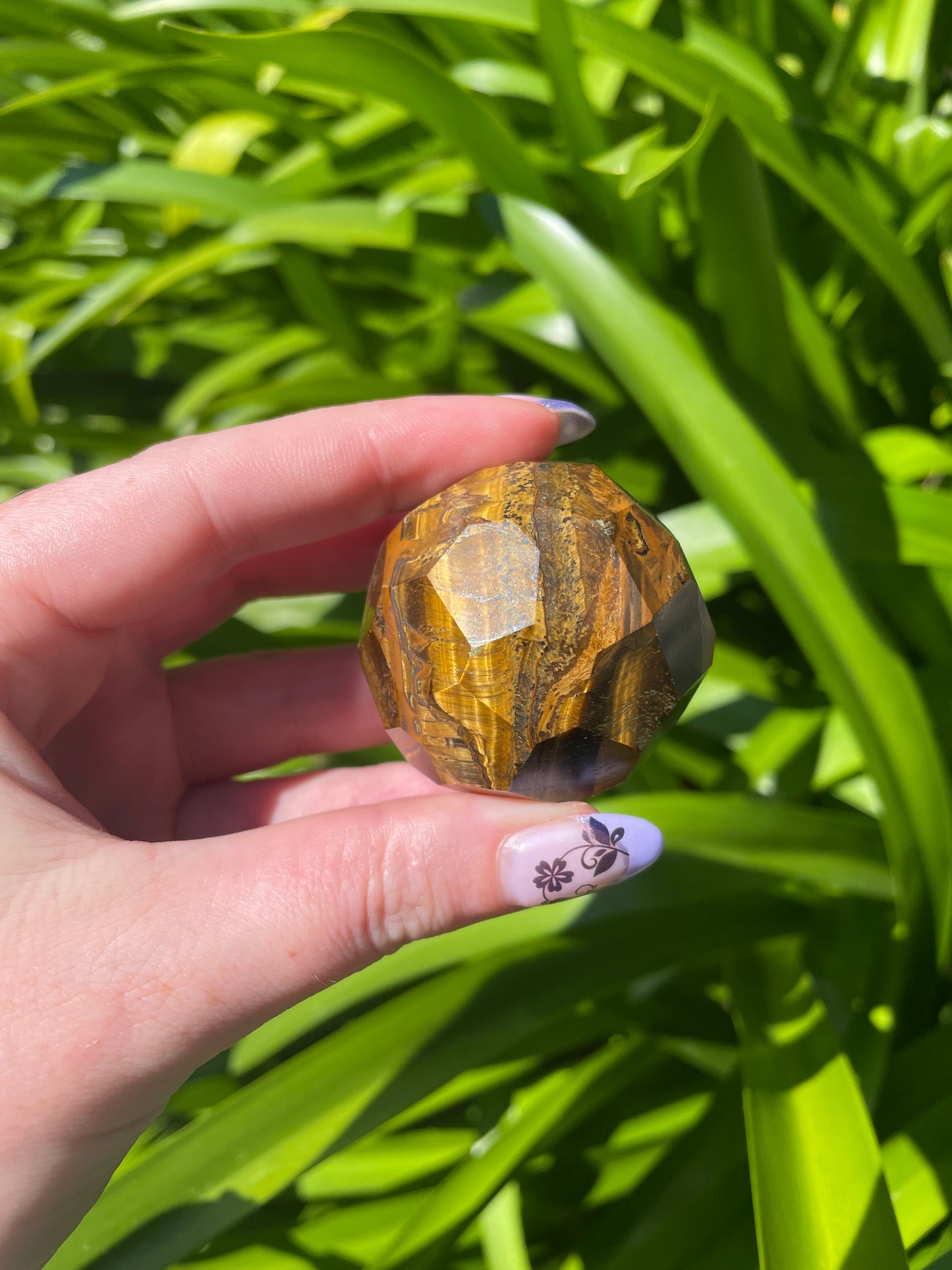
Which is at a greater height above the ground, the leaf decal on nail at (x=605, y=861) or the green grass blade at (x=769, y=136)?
the green grass blade at (x=769, y=136)

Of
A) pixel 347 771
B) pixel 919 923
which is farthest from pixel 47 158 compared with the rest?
pixel 919 923


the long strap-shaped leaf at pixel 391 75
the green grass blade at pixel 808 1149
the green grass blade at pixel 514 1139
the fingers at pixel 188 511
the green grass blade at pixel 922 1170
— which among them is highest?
the long strap-shaped leaf at pixel 391 75

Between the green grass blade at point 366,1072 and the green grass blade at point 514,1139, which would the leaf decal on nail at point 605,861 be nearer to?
the green grass blade at point 366,1072

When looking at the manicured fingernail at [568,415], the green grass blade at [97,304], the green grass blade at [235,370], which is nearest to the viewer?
the manicured fingernail at [568,415]

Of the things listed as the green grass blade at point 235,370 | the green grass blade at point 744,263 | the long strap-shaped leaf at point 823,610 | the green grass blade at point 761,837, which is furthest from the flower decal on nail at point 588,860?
the green grass blade at point 235,370

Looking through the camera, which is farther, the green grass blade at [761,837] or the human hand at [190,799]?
the green grass blade at [761,837]

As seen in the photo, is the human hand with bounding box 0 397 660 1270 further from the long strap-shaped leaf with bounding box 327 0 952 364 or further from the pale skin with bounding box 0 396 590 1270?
the long strap-shaped leaf with bounding box 327 0 952 364

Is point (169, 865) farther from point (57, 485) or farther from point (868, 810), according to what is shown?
point (868, 810)

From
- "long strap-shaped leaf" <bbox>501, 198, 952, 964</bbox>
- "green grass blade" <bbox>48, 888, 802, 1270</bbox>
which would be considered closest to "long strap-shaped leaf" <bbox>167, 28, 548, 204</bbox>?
"long strap-shaped leaf" <bbox>501, 198, 952, 964</bbox>
